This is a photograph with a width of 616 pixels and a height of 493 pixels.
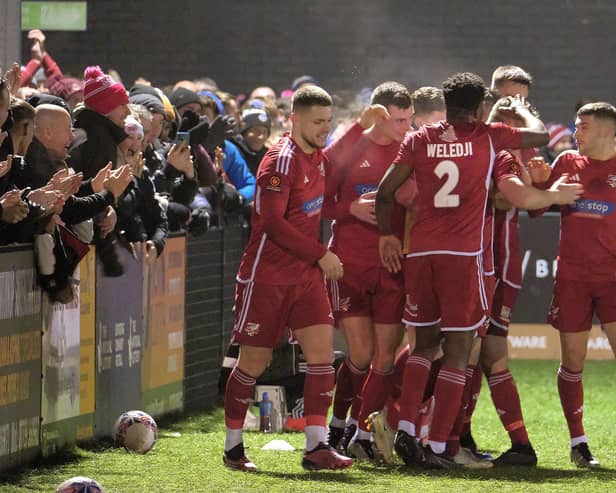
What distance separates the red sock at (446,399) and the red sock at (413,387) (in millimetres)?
121

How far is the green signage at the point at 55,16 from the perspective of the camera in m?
20.8

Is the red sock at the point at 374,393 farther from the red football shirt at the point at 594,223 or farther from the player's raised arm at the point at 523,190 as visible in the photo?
the player's raised arm at the point at 523,190

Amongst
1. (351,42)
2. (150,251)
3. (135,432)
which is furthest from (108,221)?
(351,42)

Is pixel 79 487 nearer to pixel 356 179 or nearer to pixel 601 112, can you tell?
pixel 356 179

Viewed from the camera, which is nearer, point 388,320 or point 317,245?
point 317,245

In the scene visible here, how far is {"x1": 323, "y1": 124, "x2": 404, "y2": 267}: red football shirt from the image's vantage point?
8.10 m

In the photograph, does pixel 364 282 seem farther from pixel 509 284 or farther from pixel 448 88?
pixel 448 88

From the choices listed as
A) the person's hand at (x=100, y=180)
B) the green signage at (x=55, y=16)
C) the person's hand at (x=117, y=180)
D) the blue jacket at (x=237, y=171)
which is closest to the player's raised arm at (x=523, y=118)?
the person's hand at (x=117, y=180)

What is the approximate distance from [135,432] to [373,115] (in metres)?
2.19

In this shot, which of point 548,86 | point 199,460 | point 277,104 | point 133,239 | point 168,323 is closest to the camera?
point 199,460

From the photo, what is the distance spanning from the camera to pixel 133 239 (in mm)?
9086

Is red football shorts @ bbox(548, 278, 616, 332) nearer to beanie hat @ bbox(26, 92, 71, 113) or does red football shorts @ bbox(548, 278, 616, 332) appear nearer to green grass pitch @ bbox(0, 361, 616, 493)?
green grass pitch @ bbox(0, 361, 616, 493)

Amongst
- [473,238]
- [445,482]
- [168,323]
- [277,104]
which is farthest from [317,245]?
[277,104]

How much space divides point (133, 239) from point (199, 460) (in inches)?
66.2
